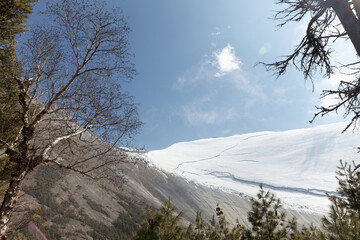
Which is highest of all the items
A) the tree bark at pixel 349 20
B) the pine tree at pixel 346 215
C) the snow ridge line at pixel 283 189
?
the snow ridge line at pixel 283 189

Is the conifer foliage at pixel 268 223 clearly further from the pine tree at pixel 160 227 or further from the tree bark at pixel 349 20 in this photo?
the tree bark at pixel 349 20

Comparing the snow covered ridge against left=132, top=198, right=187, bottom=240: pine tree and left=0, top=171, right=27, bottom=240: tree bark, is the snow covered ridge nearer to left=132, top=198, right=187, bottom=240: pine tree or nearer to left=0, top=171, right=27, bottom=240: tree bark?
left=132, top=198, right=187, bottom=240: pine tree

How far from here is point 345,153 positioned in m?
124

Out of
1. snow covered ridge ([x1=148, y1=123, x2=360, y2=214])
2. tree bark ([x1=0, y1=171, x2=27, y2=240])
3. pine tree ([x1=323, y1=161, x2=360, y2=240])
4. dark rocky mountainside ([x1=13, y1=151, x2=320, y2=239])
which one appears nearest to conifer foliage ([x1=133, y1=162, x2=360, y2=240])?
pine tree ([x1=323, y1=161, x2=360, y2=240])

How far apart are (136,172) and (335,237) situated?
305 ft

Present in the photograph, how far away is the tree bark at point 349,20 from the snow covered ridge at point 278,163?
94715 mm

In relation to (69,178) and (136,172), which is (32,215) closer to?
(136,172)

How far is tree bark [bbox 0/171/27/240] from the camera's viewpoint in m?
3.66

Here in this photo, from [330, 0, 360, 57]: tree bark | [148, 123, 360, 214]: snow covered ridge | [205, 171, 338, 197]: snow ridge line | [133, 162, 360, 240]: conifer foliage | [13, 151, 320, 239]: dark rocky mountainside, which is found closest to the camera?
[330, 0, 360, 57]: tree bark

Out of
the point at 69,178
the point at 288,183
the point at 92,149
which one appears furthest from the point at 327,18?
the point at 288,183

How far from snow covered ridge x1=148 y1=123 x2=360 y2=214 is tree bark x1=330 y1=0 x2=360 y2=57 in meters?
94.7

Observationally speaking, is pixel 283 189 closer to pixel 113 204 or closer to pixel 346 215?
pixel 113 204

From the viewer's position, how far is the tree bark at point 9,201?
12.0ft

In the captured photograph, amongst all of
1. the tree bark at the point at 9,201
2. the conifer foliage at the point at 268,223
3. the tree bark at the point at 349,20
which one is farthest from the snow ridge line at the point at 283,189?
the tree bark at the point at 9,201
